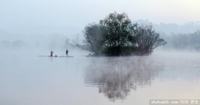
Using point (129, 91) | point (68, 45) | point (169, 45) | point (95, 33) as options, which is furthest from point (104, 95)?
point (169, 45)

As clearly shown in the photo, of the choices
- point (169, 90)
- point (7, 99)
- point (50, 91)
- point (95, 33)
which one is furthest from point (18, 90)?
point (95, 33)

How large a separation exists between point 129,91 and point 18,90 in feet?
9.39

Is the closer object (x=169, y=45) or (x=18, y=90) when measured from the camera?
(x=18, y=90)

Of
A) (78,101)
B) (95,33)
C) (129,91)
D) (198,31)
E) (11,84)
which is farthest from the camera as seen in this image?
(198,31)

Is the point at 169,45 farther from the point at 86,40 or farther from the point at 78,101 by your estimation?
the point at 78,101

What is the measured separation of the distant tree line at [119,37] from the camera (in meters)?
37.9

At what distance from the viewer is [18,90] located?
1178cm

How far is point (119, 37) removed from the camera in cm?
3888

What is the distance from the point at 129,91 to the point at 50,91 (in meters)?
1.96

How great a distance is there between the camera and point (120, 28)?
128 ft

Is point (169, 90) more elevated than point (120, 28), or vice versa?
point (120, 28)

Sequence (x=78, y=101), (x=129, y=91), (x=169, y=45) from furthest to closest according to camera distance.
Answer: (x=169, y=45) < (x=129, y=91) < (x=78, y=101)

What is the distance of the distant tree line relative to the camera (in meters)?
37.9

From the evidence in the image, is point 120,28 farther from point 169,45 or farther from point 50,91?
point 50,91
